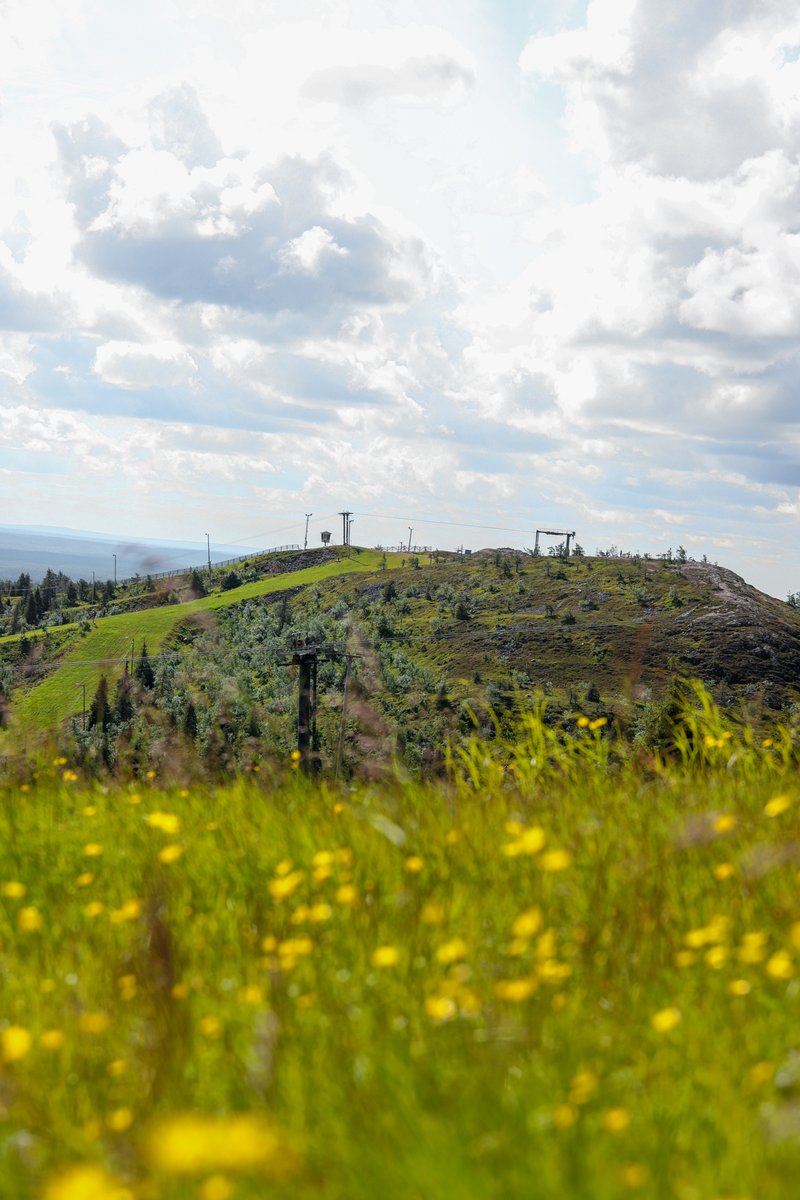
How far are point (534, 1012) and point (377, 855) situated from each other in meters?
1.59

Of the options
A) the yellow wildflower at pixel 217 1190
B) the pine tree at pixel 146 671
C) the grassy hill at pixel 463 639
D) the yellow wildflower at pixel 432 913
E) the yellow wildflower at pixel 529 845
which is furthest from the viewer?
the pine tree at pixel 146 671

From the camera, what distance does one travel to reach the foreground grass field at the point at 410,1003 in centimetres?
220

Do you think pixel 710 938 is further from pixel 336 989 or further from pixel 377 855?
pixel 377 855

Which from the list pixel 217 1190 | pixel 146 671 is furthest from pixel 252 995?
pixel 146 671

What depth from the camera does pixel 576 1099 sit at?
2.42 meters

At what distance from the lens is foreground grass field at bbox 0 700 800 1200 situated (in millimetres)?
2195

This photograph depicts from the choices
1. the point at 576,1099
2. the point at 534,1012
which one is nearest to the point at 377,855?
the point at 534,1012

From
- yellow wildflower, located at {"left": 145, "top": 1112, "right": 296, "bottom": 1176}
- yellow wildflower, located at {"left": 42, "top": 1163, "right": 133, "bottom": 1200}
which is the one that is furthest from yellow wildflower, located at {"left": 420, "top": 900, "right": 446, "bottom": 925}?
yellow wildflower, located at {"left": 42, "top": 1163, "right": 133, "bottom": 1200}

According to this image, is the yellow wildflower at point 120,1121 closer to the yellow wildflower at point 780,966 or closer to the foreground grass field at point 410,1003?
the foreground grass field at point 410,1003

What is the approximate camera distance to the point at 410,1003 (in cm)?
303

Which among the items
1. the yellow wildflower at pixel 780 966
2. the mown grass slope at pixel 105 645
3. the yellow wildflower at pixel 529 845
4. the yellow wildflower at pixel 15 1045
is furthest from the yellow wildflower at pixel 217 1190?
the mown grass slope at pixel 105 645

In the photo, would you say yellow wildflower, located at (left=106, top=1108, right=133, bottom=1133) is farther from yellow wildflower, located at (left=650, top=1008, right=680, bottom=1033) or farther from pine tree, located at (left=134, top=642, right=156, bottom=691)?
pine tree, located at (left=134, top=642, right=156, bottom=691)

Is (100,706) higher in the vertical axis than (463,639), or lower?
higher

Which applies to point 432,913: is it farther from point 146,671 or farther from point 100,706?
point 146,671
